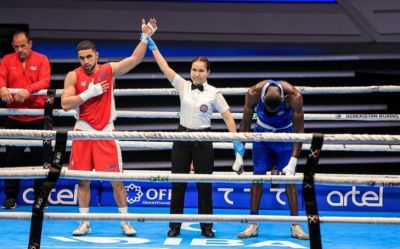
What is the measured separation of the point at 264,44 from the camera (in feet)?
29.7

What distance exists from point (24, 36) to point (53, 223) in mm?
1754

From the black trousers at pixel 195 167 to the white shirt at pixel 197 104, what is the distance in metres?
0.16

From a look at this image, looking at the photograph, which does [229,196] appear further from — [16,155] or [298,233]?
[16,155]

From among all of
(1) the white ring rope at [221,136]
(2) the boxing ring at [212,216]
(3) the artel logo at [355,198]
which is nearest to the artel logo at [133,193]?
(2) the boxing ring at [212,216]

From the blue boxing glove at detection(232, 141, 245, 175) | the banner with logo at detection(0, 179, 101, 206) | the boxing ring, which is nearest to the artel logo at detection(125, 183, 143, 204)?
the boxing ring

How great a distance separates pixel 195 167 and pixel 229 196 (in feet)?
3.91

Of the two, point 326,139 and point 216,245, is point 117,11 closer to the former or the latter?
point 216,245

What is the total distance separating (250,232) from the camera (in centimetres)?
567

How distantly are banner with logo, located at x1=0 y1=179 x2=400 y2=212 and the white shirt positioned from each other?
1199 mm

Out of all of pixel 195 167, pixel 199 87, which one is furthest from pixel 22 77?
pixel 195 167

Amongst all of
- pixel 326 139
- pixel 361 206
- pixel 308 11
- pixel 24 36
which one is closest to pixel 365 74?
pixel 308 11

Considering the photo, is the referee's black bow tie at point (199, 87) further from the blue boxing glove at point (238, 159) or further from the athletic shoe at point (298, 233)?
the athletic shoe at point (298, 233)

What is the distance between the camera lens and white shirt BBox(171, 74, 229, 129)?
19.2 ft

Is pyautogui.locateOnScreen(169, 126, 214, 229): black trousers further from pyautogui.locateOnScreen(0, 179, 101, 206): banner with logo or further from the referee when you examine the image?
pyautogui.locateOnScreen(0, 179, 101, 206): banner with logo
